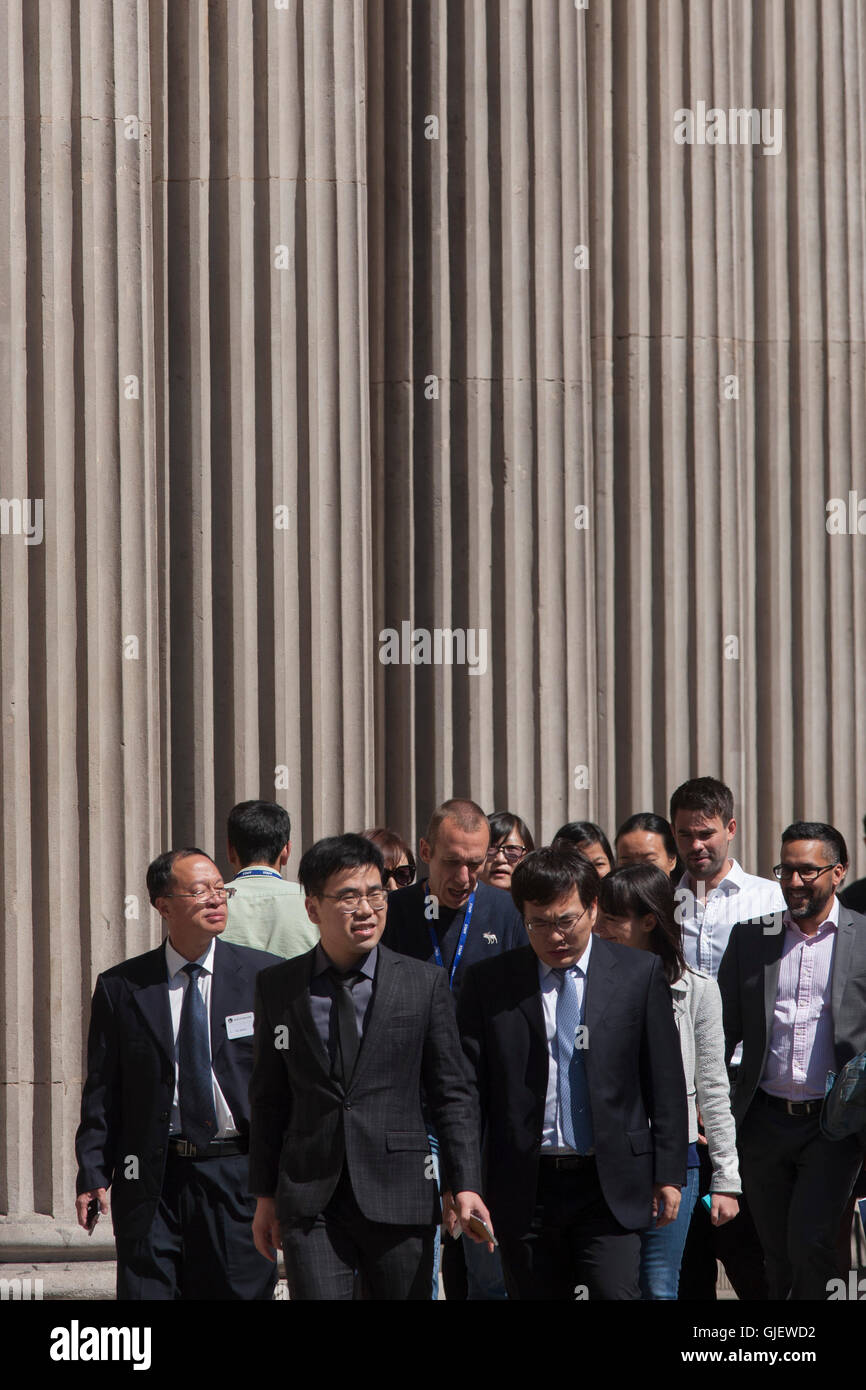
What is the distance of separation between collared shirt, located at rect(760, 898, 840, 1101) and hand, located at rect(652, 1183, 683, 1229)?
3.74ft

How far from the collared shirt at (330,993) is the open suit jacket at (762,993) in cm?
167

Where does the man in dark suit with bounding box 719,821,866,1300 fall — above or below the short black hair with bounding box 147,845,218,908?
below

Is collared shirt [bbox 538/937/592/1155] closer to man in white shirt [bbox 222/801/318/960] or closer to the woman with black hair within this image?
man in white shirt [bbox 222/801/318/960]

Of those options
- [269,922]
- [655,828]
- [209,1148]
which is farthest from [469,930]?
[209,1148]

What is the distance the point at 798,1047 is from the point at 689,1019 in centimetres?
53

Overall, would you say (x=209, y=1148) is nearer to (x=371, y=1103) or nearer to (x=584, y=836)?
(x=371, y=1103)

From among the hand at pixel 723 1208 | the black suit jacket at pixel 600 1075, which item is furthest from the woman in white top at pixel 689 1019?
the black suit jacket at pixel 600 1075

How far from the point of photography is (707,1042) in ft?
20.0

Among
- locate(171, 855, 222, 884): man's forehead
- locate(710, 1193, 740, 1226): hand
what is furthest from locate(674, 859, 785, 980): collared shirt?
locate(171, 855, 222, 884): man's forehead

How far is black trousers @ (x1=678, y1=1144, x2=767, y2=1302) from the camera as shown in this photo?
6.87 metres

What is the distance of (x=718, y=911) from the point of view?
7133 millimetres

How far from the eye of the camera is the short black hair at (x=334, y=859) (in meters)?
5.25

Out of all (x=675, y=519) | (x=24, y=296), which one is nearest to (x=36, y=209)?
(x=24, y=296)
